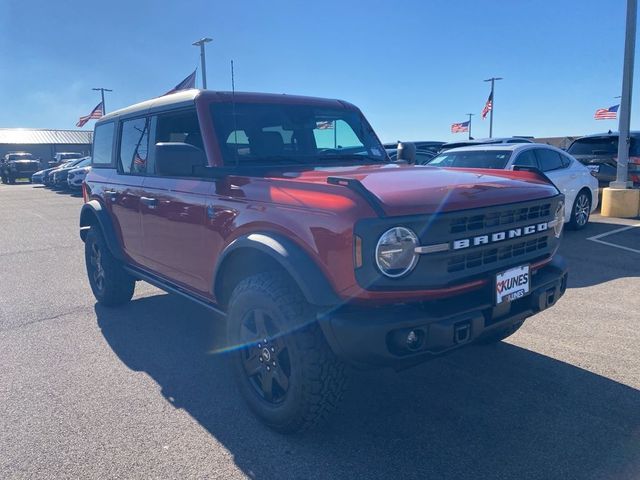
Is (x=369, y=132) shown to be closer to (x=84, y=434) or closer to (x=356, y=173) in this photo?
(x=356, y=173)

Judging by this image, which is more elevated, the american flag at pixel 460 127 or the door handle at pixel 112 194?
the american flag at pixel 460 127

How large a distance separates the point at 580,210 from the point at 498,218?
7.29 meters

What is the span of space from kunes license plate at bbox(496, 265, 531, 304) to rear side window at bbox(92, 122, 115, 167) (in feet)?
13.3

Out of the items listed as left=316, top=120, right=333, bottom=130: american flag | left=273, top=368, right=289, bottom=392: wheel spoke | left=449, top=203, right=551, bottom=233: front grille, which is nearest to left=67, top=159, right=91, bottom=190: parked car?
left=316, top=120, right=333, bottom=130: american flag

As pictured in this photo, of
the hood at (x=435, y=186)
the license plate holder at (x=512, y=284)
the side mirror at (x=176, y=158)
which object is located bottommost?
the license plate holder at (x=512, y=284)

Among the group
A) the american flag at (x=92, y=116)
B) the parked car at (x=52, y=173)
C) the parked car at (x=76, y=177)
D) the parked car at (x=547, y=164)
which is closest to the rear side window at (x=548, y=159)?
the parked car at (x=547, y=164)

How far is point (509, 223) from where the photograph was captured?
307 cm

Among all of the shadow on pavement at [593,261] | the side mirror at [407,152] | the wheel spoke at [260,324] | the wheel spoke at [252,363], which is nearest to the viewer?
the wheel spoke at [260,324]

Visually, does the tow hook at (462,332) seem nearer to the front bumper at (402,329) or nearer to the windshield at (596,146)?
the front bumper at (402,329)

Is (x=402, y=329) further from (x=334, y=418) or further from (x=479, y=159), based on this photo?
(x=479, y=159)

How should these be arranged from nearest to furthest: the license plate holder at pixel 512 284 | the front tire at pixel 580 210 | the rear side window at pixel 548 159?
the license plate holder at pixel 512 284 < the rear side window at pixel 548 159 < the front tire at pixel 580 210

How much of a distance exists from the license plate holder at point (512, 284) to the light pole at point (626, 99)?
31.3ft

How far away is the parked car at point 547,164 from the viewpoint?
8188 millimetres

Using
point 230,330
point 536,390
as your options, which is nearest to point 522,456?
A: point 536,390
